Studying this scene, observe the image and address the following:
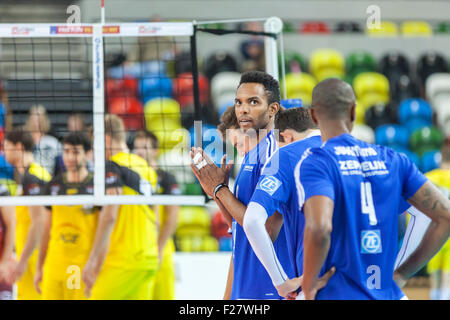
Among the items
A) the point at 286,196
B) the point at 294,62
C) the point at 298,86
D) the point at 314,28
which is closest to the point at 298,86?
the point at 298,86

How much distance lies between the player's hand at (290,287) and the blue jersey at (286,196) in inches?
3.5

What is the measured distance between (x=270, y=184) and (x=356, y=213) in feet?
2.22

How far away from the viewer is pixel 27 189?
245 inches

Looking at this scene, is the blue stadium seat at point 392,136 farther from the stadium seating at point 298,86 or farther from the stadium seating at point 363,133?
the stadium seating at point 298,86

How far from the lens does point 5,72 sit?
1413cm

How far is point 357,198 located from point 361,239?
6.6 inches

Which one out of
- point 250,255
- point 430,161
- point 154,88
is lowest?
point 250,255

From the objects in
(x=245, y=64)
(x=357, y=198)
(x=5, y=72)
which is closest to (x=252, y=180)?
(x=357, y=198)

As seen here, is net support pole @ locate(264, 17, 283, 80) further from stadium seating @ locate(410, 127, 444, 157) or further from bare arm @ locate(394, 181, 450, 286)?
stadium seating @ locate(410, 127, 444, 157)

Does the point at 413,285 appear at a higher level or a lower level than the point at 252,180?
lower

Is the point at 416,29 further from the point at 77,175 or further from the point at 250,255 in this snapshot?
the point at 250,255

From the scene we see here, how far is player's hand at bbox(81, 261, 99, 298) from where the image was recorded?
6.12 meters

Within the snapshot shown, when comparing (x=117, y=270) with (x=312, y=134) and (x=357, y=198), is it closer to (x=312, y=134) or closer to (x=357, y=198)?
(x=312, y=134)

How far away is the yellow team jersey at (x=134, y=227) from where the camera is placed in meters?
6.10
